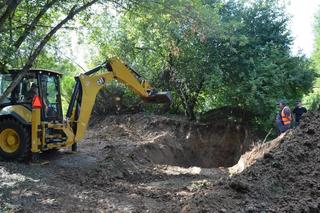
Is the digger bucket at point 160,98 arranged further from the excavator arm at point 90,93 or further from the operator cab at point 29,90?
the operator cab at point 29,90

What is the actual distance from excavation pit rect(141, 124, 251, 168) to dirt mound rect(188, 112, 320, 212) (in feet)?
24.5

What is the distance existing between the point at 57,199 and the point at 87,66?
42.6 feet

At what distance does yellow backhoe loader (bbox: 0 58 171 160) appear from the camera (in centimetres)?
1084

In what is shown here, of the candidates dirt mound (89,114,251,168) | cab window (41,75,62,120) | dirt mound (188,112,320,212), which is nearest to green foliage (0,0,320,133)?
dirt mound (89,114,251,168)

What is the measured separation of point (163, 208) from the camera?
24.2 ft

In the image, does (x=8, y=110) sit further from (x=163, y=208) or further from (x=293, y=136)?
(x=293, y=136)

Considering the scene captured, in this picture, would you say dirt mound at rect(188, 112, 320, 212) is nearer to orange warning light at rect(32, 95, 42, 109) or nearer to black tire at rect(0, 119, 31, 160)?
orange warning light at rect(32, 95, 42, 109)

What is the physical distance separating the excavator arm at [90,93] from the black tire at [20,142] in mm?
1317

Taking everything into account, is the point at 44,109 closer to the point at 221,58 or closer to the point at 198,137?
the point at 198,137

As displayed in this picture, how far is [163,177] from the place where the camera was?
1108cm

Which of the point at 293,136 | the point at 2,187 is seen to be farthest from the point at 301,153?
the point at 2,187

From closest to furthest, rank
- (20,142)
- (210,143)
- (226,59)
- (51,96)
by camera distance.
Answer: (20,142) < (51,96) < (226,59) < (210,143)

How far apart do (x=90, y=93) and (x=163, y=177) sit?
2919mm

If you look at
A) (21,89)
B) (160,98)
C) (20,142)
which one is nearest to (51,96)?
(21,89)
